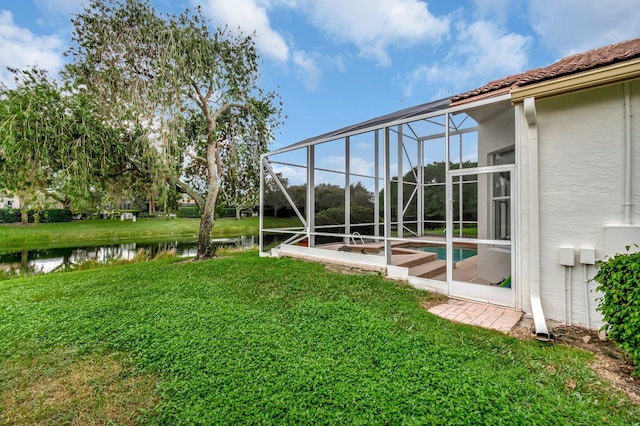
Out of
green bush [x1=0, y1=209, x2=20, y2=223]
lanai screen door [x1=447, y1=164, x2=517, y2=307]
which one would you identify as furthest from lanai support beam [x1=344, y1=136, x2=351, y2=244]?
green bush [x1=0, y1=209, x2=20, y2=223]

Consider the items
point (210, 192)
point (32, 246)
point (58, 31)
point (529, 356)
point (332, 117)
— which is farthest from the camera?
point (32, 246)

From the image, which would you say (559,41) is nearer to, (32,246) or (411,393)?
(411,393)

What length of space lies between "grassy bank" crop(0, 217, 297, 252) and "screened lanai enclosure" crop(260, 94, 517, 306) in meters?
14.7

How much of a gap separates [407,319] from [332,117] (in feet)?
42.6

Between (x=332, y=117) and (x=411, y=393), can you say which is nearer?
(x=411, y=393)

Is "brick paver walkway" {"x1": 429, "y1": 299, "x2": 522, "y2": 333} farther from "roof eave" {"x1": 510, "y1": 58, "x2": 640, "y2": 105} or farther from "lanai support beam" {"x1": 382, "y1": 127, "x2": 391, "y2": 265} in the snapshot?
"roof eave" {"x1": 510, "y1": 58, "x2": 640, "y2": 105}

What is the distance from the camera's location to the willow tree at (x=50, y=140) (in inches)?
275

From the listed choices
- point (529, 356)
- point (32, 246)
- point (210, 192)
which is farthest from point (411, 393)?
point (32, 246)

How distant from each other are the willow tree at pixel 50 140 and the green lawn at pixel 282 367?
172 inches

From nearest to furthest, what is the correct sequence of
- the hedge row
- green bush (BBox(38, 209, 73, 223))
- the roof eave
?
the roof eave, the hedge row, green bush (BBox(38, 209, 73, 223))

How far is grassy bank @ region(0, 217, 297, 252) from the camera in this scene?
55.7 ft

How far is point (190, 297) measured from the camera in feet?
16.3

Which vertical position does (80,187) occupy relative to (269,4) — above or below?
below

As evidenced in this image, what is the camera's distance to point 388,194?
593 centimetres
